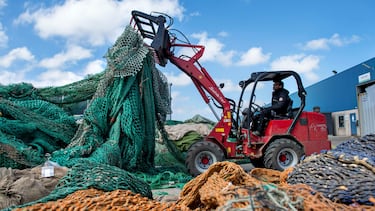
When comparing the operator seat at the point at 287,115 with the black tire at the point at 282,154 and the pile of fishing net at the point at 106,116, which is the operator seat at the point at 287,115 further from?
the pile of fishing net at the point at 106,116

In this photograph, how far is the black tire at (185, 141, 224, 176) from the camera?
6.44 metres

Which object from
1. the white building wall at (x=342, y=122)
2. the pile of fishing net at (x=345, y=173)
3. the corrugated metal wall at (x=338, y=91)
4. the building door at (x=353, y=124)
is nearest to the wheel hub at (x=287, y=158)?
the pile of fishing net at (x=345, y=173)

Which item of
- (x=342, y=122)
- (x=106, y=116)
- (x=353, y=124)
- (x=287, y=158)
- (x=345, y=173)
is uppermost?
(x=342, y=122)

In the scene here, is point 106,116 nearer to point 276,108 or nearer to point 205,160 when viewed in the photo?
point 205,160

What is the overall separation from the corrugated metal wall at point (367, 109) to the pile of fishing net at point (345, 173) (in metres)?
9.29

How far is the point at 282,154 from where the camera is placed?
6.45m

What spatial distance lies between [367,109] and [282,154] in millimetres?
5806

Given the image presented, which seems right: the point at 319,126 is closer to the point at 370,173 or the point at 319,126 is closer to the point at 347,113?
the point at 370,173

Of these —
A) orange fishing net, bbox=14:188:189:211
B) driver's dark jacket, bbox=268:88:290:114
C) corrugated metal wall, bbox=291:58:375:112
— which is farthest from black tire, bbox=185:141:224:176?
corrugated metal wall, bbox=291:58:375:112

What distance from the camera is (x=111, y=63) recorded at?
19.6 feet

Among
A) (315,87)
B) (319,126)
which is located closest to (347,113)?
(315,87)

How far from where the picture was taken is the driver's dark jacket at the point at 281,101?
22.3 feet

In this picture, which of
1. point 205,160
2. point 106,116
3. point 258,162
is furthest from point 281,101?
point 106,116

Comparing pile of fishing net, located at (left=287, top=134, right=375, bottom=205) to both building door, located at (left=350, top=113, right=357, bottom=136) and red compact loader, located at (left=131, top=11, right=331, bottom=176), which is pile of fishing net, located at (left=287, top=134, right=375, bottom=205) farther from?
building door, located at (left=350, top=113, right=357, bottom=136)
